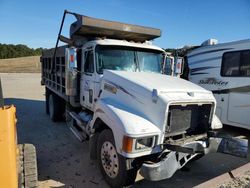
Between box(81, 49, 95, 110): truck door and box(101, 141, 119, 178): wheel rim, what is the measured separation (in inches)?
57.6

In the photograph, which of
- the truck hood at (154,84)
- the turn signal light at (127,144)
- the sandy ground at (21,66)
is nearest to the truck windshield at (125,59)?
the truck hood at (154,84)

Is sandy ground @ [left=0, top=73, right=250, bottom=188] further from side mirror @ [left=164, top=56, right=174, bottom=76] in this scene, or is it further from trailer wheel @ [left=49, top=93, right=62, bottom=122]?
side mirror @ [left=164, top=56, right=174, bottom=76]

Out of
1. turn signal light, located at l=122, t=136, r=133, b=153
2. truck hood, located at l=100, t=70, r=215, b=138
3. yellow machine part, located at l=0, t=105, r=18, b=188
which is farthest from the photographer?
truck hood, located at l=100, t=70, r=215, b=138

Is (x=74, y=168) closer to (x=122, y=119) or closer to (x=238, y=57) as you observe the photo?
(x=122, y=119)

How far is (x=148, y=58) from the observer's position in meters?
5.59

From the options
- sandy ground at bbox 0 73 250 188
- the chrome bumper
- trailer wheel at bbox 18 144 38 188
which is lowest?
sandy ground at bbox 0 73 250 188

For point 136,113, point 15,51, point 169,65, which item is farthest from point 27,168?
point 15,51

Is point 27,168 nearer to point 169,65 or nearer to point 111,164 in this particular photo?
point 111,164

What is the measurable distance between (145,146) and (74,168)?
2.02 meters

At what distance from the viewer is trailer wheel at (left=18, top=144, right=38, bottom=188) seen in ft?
11.1

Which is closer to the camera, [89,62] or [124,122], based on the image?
[124,122]

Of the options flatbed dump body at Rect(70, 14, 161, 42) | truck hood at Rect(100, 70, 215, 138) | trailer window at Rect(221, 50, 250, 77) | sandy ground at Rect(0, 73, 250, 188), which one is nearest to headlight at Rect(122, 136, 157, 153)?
truck hood at Rect(100, 70, 215, 138)

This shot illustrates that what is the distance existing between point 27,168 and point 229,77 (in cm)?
616

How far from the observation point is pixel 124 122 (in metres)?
3.46
